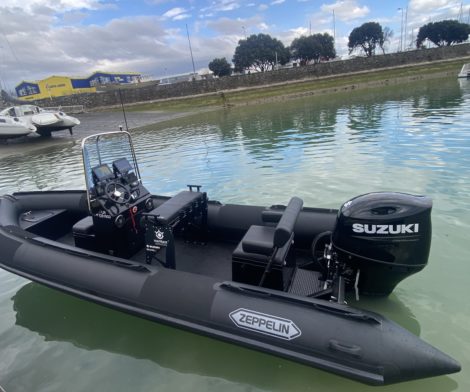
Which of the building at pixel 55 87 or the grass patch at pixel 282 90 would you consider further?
the building at pixel 55 87

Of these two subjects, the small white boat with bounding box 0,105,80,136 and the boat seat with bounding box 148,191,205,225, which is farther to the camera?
the small white boat with bounding box 0,105,80,136

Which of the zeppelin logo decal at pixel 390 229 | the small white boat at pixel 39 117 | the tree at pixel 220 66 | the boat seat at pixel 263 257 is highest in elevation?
the tree at pixel 220 66

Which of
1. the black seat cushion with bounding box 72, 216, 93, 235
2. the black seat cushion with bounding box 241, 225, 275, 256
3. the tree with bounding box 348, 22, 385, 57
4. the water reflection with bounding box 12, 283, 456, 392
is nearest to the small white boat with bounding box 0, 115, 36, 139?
the water reflection with bounding box 12, 283, 456, 392

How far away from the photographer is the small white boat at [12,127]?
1720cm

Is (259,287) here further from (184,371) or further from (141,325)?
(141,325)

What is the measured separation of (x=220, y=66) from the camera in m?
53.4

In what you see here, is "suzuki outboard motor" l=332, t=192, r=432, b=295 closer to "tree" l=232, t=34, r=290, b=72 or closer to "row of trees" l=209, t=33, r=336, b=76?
"row of trees" l=209, t=33, r=336, b=76

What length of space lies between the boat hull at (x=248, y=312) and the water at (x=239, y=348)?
45 cm

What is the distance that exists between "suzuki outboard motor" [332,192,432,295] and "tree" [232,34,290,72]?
192 feet

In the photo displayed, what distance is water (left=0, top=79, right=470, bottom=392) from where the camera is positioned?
273cm

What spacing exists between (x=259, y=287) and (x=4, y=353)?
2626mm

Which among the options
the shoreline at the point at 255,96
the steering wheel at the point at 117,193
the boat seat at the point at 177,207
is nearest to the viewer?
the boat seat at the point at 177,207

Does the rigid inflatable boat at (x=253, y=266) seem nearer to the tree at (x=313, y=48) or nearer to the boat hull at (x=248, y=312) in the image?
the boat hull at (x=248, y=312)

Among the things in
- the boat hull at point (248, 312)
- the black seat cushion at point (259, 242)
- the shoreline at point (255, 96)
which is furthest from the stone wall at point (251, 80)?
the black seat cushion at point (259, 242)
